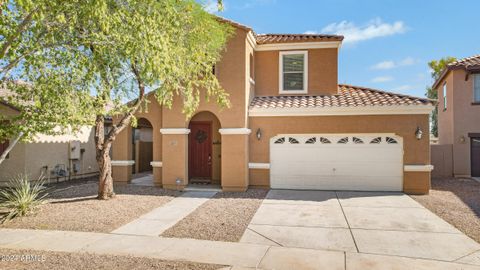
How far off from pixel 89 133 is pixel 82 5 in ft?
43.6

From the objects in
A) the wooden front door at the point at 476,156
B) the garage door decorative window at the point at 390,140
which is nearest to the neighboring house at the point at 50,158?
the garage door decorative window at the point at 390,140

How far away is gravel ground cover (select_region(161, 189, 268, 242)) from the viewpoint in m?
7.37

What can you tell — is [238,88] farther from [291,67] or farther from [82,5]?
[82,5]

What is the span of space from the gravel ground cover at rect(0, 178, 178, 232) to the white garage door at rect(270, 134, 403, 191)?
4.57 meters

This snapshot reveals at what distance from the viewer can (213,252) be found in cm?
623

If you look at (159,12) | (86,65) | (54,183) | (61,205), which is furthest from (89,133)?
(159,12)

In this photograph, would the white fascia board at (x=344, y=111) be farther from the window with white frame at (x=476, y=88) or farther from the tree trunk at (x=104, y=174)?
the window with white frame at (x=476, y=88)

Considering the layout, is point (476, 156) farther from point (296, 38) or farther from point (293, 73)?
point (296, 38)

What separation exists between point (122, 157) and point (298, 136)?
7.62 m

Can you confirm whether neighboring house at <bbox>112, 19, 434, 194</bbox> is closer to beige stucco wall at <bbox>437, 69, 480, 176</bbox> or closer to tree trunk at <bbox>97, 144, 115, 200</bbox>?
tree trunk at <bbox>97, 144, 115, 200</bbox>

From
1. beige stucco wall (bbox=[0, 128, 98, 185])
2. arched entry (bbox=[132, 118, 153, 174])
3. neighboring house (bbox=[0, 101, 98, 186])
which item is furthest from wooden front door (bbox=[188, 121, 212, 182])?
beige stucco wall (bbox=[0, 128, 98, 185])

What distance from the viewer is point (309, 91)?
48.2 ft

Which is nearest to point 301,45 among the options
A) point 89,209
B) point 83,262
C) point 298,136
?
point 298,136

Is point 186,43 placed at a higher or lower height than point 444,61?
lower
